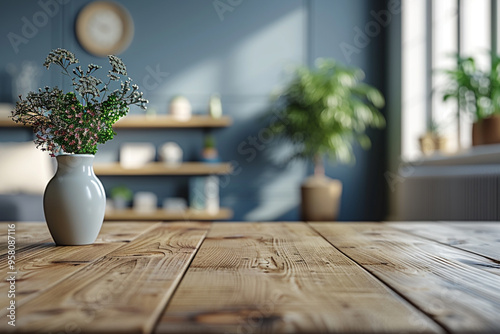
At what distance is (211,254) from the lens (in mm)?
793

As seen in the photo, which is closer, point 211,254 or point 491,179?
point 211,254

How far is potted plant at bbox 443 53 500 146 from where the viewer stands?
2518 millimetres

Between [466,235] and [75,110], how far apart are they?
0.87 m

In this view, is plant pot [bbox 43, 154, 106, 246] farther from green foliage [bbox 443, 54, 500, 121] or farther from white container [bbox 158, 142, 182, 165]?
white container [bbox 158, 142, 182, 165]

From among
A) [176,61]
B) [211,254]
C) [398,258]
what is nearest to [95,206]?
[211,254]

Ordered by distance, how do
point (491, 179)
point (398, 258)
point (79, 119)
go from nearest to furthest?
point (398, 258) < point (79, 119) < point (491, 179)

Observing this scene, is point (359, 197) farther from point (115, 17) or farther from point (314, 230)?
point (314, 230)

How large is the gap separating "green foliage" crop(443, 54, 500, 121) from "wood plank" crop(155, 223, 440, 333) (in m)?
2.15

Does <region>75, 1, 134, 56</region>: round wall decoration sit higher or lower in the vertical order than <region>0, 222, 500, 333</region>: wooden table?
higher

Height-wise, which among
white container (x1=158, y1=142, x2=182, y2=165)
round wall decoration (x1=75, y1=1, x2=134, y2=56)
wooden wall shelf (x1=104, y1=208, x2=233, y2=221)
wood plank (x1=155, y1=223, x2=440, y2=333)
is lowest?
wooden wall shelf (x1=104, y1=208, x2=233, y2=221)

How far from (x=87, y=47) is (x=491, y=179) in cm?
348

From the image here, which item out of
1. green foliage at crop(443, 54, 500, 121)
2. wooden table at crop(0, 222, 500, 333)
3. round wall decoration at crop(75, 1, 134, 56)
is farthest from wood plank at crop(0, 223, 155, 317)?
round wall decoration at crop(75, 1, 134, 56)

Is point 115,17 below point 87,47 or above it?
above

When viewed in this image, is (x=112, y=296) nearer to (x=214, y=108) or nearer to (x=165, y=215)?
(x=165, y=215)
